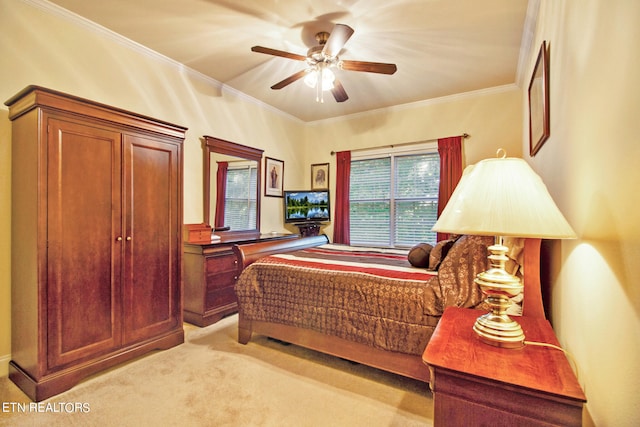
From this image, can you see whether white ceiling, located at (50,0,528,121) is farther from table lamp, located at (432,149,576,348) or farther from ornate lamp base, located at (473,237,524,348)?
ornate lamp base, located at (473,237,524,348)

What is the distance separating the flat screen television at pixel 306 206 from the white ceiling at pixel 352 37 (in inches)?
65.8

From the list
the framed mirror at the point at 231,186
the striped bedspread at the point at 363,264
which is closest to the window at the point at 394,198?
the striped bedspread at the point at 363,264

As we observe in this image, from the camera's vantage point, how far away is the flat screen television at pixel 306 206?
15.3ft

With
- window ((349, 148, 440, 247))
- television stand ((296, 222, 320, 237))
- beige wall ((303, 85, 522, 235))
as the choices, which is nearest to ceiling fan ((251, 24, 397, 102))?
beige wall ((303, 85, 522, 235))

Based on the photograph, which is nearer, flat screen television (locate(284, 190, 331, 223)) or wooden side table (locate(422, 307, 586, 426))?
wooden side table (locate(422, 307, 586, 426))

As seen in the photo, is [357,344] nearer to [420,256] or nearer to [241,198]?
[420,256]

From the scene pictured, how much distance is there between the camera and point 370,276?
80.3 inches

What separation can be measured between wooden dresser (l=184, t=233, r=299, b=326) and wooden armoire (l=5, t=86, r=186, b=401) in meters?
0.52

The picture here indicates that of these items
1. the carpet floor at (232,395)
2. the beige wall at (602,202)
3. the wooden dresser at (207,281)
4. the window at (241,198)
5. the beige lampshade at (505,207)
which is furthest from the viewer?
the window at (241,198)

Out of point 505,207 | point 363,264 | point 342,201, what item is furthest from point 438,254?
point 342,201

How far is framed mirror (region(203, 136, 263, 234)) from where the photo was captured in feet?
11.6

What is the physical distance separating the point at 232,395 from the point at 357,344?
89 centimetres

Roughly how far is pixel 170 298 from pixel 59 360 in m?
0.78

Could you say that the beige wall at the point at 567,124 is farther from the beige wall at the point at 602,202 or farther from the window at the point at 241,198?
the window at the point at 241,198
